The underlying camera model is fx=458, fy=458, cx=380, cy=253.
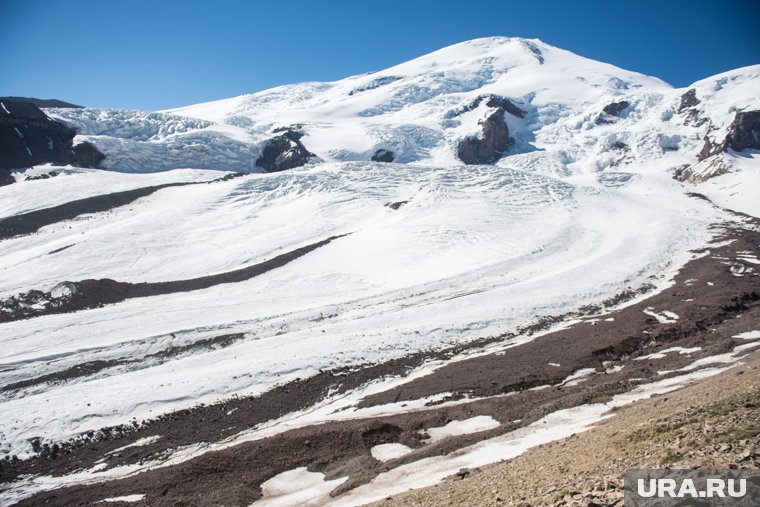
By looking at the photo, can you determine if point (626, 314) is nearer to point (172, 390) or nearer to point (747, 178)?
point (172, 390)

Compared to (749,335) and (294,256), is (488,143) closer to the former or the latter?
(294,256)

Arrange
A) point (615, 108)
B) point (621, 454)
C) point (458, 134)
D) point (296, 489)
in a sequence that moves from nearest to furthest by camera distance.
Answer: point (621, 454)
point (296, 489)
point (458, 134)
point (615, 108)

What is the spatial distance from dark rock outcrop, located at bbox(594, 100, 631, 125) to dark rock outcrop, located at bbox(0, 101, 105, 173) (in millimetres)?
150666

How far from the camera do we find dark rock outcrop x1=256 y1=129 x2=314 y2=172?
129m

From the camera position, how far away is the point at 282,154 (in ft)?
434

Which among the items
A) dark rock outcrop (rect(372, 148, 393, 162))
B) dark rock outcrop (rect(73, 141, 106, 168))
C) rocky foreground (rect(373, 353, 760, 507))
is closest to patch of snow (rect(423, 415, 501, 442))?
rocky foreground (rect(373, 353, 760, 507))

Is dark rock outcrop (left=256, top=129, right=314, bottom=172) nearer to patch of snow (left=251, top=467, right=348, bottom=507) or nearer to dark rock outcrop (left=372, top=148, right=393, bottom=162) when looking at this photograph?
dark rock outcrop (left=372, top=148, right=393, bottom=162)

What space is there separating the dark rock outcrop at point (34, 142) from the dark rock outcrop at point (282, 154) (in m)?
40.9

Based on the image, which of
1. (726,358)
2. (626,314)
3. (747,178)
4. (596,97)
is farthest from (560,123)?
(726,358)

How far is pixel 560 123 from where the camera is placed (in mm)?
167000

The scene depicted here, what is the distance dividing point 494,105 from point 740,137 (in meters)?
79.0

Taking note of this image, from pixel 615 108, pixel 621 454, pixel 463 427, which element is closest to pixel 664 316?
pixel 463 427

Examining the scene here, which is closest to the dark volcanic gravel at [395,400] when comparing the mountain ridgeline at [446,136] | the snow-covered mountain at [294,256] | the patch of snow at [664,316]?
the patch of snow at [664,316]

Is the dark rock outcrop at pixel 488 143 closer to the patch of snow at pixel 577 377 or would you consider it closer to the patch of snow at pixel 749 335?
the patch of snow at pixel 749 335
